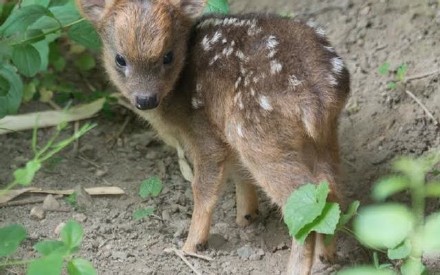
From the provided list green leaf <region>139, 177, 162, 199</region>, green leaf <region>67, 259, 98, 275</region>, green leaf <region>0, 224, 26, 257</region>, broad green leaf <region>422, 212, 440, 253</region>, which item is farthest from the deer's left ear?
broad green leaf <region>422, 212, 440, 253</region>

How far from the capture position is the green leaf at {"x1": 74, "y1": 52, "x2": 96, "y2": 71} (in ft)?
17.6

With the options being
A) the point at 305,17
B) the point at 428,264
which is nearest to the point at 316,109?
the point at 428,264

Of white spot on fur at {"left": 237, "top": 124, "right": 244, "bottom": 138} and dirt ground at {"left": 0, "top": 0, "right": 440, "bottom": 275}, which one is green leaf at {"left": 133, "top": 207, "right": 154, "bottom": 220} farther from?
white spot on fur at {"left": 237, "top": 124, "right": 244, "bottom": 138}

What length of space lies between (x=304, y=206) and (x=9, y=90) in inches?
62.9

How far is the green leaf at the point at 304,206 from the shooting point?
3217 millimetres

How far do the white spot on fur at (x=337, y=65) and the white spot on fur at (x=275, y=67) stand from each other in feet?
0.73

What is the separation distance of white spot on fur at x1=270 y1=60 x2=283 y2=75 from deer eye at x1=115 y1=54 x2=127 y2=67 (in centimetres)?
71

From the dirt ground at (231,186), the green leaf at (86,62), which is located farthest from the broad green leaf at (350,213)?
the green leaf at (86,62)

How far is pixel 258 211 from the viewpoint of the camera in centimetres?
425

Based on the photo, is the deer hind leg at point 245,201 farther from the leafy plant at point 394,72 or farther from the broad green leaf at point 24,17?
the broad green leaf at point 24,17

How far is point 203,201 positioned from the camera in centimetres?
393

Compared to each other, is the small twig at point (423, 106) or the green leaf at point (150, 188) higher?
the small twig at point (423, 106)

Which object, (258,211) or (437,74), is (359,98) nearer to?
(437,74)

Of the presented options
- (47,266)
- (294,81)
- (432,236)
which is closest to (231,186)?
(294,81)
